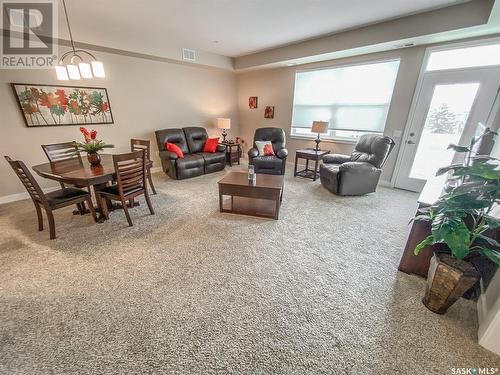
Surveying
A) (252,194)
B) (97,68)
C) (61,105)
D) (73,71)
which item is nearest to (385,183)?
(252,194)

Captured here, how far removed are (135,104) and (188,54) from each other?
1656 mm

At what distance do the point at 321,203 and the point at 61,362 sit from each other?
3.23 m

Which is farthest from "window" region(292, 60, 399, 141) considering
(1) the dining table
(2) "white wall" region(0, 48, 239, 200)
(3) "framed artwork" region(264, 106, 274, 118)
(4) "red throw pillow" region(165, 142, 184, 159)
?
(1) the dining table

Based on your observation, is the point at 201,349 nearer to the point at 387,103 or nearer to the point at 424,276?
the point at 424,276

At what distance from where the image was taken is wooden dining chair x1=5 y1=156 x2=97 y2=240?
6.84ft

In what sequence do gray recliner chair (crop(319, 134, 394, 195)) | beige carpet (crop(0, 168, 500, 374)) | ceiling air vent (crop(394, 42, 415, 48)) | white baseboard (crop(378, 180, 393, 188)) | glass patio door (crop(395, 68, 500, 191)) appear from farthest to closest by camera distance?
white baseboard (crop(378, 180, 393, 188)) → gray recliner chair (crop(319, 134, 394, 195)) → ceiling air vent (crop(394, 42, 415, 48)) → glass patio door (crop(395, 68, 500, 191)) → beige carpet (crop(0, 168, 500, 374))

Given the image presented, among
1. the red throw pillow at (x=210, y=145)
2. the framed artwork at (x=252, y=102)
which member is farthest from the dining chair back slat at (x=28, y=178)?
the framed artwork at (x=252, y=102)

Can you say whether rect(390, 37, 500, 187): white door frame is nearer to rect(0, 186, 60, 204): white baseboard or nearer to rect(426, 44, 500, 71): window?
rect(426, 44, 500, 71): window

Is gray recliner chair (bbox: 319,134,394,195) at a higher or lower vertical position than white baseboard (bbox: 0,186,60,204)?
higher

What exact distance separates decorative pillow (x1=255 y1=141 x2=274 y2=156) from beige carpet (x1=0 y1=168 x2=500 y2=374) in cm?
228

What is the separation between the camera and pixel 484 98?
2.98m

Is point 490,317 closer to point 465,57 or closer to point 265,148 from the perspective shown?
point 465,57

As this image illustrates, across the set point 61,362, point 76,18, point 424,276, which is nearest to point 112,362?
point 61,362

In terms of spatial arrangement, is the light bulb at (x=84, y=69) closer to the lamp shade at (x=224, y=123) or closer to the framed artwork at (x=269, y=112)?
the lamp shade at (x=224, y=123)
